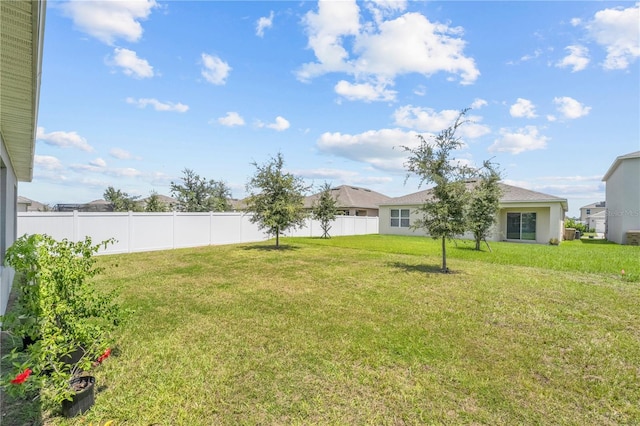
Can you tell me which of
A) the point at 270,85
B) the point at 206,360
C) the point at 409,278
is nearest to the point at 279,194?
the point at 270,85

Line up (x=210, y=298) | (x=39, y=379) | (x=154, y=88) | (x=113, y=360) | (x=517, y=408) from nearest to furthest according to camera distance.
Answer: (x=39, y=379), (x=517, y=408), (x=113, y=360), (x=210, y=298), (x=154, y=88)

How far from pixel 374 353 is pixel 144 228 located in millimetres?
13305

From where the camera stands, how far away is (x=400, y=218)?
25.8 meters

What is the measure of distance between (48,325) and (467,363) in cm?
427

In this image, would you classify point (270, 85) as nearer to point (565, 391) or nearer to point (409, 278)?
point (409, 278)

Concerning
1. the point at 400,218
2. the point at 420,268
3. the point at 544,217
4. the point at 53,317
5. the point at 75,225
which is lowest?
the point at 420,268

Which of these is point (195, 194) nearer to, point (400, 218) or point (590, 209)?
point (400, 218)

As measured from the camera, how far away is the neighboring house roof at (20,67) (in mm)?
2028

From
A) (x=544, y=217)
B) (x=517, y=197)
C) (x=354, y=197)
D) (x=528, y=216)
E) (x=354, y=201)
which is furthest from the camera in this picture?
(x=354, y=197)

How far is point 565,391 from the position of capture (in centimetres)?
303

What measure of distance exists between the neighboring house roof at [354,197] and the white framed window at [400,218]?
12.3 feet

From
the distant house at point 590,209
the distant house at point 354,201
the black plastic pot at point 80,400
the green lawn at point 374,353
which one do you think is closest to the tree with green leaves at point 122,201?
the distant house at point 354,201

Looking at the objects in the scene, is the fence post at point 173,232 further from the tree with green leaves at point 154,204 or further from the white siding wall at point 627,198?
the white siding wall at point 627,198

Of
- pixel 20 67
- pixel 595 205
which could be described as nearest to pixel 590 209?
pixel 595 205
